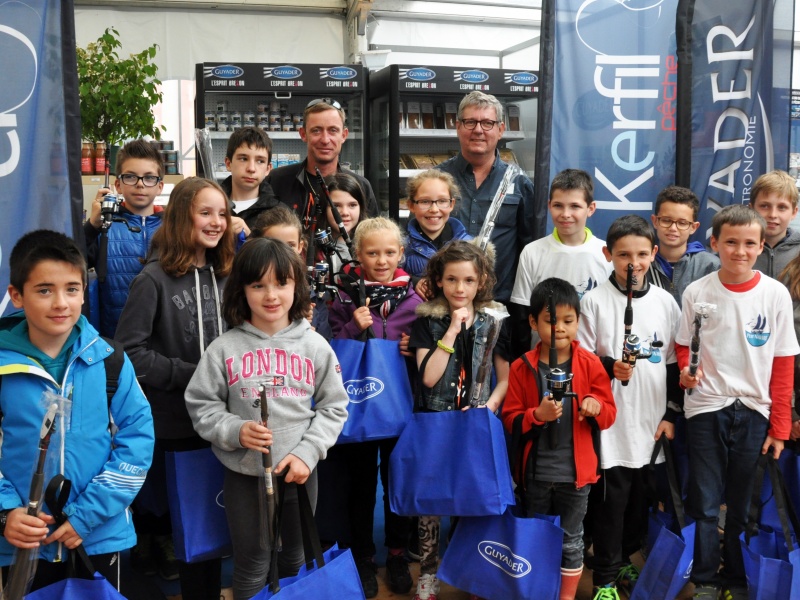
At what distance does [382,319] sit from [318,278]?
32 centimetres

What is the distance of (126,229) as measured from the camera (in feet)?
10.1

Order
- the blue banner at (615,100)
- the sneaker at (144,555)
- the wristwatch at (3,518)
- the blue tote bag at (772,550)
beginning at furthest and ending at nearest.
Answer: the blue banner at (615,100), the sneaker at (144,555), the blue tote bag at (772,550), the wristwatch at (3,518)

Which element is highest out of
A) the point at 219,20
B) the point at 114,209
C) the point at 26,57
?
the point at 219,20

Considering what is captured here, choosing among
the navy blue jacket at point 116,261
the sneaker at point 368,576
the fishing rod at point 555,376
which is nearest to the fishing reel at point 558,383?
the fishing rod at point 555,376

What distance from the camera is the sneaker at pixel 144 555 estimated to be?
126 inches

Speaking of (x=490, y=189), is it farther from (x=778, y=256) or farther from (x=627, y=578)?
(x=627, y=578)

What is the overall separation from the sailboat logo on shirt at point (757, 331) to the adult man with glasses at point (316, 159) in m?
1.66

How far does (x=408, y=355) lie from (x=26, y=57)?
1663 millimetres

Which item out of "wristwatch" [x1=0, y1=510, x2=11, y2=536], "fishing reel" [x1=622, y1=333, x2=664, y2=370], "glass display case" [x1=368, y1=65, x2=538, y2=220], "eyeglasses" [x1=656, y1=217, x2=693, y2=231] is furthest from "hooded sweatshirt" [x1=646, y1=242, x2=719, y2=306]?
"glass display case" [x1=368, y1=65, x2=538, y2=220]

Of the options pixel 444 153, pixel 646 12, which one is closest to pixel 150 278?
pixel 646 12

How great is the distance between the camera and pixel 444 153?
7.04 metres

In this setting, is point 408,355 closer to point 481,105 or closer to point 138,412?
point 138,412

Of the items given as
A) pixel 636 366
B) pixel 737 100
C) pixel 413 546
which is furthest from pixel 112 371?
pixel 737 100

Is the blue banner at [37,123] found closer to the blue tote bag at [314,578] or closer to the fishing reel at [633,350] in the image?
the blue tote bag at [314,578]
